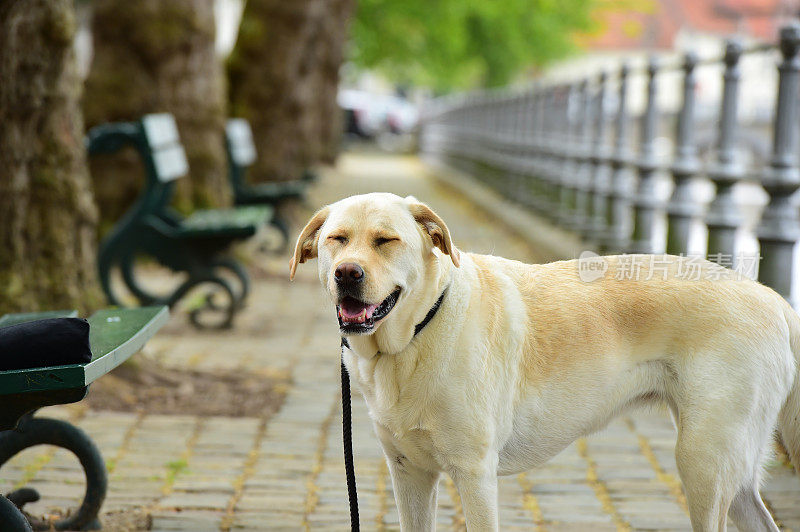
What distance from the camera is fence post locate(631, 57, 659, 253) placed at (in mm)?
9117

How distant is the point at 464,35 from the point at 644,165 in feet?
97.9

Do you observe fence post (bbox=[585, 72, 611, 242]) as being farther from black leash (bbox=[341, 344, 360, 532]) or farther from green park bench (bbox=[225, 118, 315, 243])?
black leash (bbox=[341, 344, 360, 532])

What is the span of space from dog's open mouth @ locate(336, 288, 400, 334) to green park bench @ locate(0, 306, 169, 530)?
2.58 ft

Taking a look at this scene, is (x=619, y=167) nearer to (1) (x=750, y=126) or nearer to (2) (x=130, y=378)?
(1) (x=750, y=126)

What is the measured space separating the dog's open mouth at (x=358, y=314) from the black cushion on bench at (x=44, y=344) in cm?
80

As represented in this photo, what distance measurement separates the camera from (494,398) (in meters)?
3.27

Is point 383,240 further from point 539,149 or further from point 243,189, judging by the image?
point 539,149

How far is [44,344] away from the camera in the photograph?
10.3 feet

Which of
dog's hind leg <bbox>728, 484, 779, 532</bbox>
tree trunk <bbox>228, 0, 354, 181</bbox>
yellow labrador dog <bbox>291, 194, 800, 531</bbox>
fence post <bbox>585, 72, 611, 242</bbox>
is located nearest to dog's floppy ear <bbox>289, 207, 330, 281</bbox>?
yellow labrador dog <bbox>291, 194, 800, 531</bbox>

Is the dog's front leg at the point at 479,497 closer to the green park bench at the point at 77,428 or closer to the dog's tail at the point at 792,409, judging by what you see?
the dog's tail at the point at 792,409

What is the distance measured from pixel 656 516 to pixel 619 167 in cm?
638

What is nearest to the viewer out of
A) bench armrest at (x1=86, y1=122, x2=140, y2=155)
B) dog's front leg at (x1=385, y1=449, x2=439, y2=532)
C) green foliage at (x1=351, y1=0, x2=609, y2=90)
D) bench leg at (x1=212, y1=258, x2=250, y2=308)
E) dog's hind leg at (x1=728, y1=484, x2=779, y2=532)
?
dog's front leg at (x1=385, y1=449, x2=439, y2=532)

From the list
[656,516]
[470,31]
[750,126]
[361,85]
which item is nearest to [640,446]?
[656,516]

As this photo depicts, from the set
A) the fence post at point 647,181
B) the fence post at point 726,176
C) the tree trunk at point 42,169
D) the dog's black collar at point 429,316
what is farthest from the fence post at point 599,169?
the dog's black collar at point 429,316
